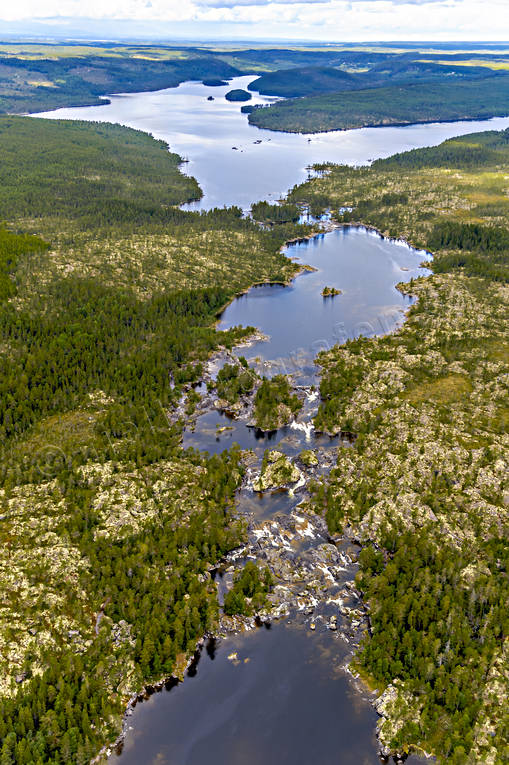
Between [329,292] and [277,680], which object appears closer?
[277,680]

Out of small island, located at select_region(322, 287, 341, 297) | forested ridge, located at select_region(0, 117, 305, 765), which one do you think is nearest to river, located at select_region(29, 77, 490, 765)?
forested ridge, located at select_region(0, 117, 305, 765)

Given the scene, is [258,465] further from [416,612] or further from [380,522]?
[416,612]

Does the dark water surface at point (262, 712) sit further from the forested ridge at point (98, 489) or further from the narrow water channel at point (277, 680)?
the forested ridge at point (98, 489)

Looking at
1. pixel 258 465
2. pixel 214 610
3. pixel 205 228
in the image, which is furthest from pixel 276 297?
pixel 214 610

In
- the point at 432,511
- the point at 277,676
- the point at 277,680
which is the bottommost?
the point at 277,680

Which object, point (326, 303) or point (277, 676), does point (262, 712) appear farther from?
point (326, 303)

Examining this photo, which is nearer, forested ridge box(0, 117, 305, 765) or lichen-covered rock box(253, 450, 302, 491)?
forested ridge box(0, 117, 305, 765)

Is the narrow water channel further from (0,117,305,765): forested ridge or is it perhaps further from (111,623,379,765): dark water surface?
(0,117,305,765): forested ridge

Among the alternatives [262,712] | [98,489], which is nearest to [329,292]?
[98,489]
